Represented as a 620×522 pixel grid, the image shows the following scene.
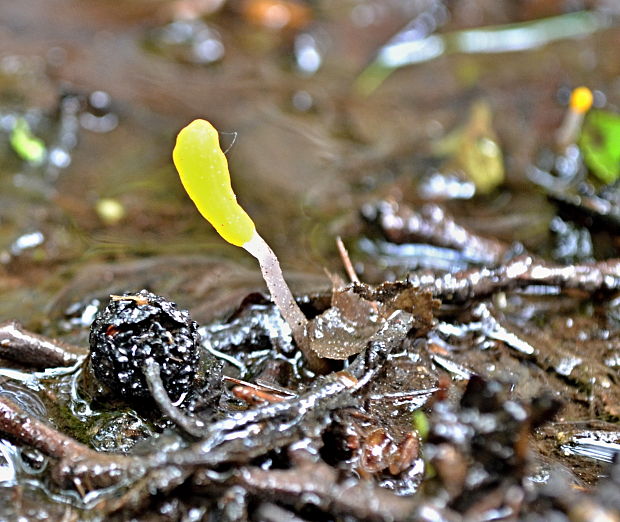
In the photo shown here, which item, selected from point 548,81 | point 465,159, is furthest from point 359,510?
point 548,81

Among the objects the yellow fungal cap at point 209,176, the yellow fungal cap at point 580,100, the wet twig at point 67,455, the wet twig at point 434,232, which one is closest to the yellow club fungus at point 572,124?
the yellow fungal cap at point 580,100

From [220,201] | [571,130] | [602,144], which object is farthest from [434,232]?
[220,201]

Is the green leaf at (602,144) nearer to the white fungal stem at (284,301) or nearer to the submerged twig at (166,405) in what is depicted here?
the white fungal stem at (284,301)

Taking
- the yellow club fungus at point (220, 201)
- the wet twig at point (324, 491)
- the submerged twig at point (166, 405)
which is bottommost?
the wet twig at point (324, 491)

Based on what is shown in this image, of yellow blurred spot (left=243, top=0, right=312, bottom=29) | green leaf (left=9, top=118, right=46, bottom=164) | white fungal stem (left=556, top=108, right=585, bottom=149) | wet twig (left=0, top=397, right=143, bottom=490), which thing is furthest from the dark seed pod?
yellow blurred spot (left=243, top=0, right=312, bottom=29)

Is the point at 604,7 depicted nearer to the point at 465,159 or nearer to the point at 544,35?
the point at 544,35

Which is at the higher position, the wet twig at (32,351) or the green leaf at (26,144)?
the wet twig at (32,351)

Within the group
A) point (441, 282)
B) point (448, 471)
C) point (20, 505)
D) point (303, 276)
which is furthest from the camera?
point (303, 276)

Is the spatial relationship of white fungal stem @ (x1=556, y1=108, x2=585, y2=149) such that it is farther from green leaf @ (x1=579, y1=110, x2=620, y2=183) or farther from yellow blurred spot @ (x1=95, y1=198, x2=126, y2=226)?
yellow blurred spot @ (x1=95, y1=198, x2=126, y2=226)
